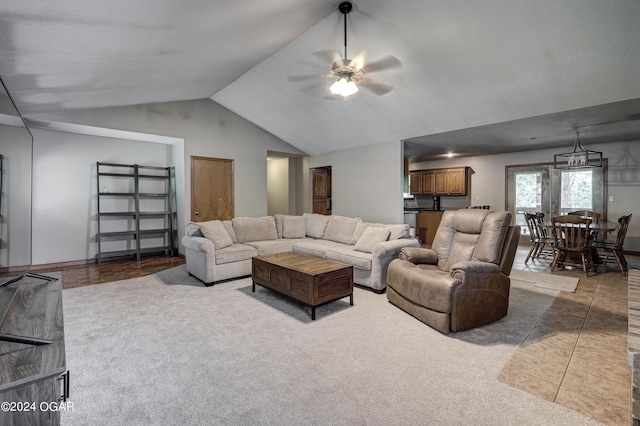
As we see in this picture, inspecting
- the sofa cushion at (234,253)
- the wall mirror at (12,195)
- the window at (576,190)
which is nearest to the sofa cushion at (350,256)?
the sofa cushion at (234,253)

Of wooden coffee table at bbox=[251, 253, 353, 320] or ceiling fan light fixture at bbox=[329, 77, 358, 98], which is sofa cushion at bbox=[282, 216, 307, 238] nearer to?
wooden coffee table at bbox=[251, 253, 353, 320]

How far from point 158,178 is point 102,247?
168 centimetres

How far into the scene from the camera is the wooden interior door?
612 centimetres

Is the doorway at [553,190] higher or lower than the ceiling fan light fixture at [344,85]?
lower

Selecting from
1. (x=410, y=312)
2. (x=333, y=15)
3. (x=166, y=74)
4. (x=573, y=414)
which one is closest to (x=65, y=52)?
(x=166, y=74)

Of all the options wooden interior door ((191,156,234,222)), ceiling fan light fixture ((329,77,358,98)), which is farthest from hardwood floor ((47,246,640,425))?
ceiling fan light fixture ((329,77,358,98))

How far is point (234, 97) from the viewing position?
5.90 metres

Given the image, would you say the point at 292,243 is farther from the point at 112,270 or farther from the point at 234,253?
the point at 112,270

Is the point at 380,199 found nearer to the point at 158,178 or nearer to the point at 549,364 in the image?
the point at 549,364

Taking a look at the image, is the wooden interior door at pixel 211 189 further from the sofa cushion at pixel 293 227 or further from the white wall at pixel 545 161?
the white wall at pixel 545 161

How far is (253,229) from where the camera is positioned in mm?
5234

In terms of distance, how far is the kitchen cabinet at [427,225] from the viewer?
7801 millimetres

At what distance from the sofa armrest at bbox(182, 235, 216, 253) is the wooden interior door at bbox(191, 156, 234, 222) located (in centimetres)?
183

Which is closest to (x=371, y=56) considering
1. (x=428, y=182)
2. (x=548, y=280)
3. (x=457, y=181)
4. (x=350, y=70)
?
(x=350, y=70)
